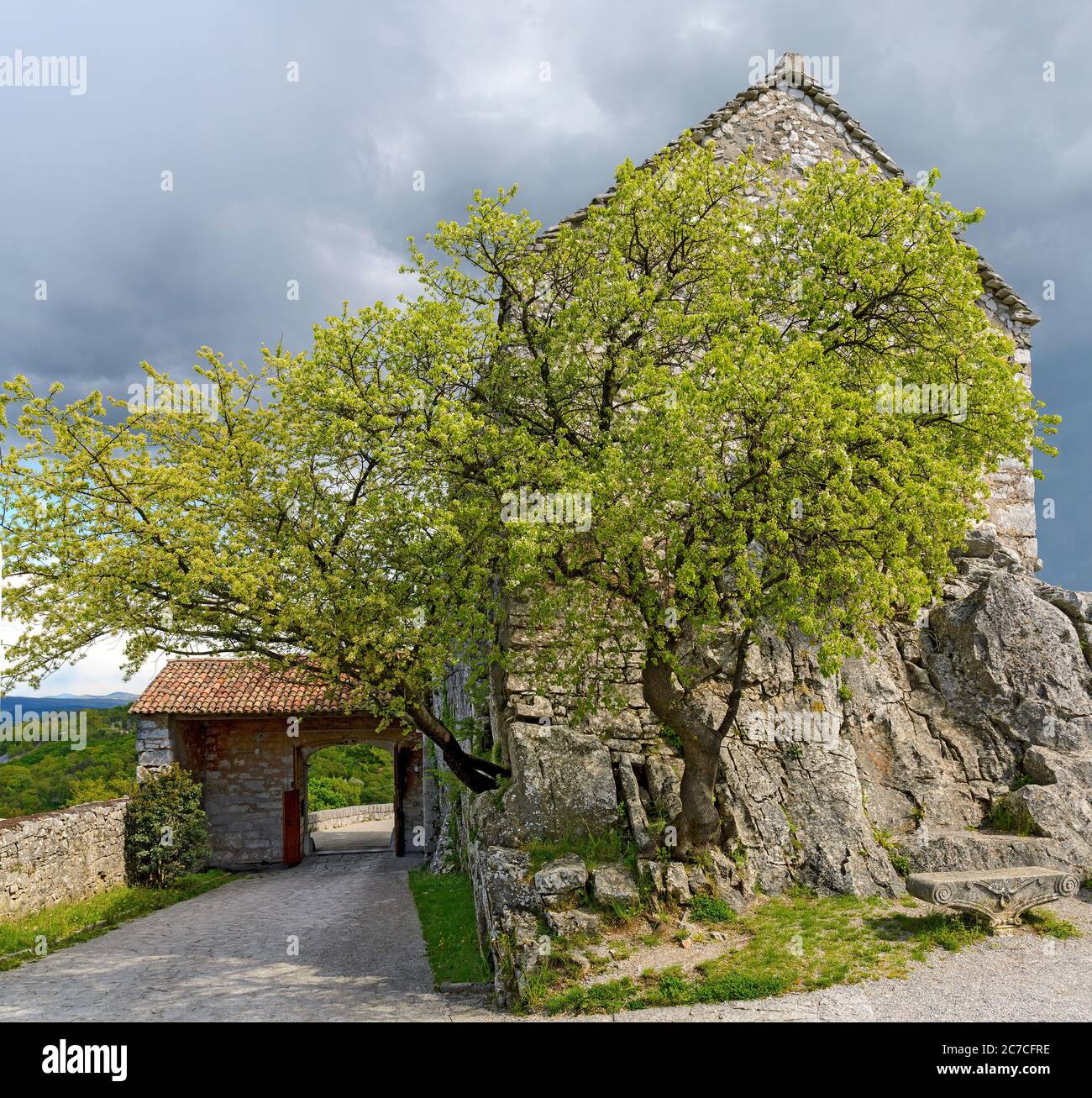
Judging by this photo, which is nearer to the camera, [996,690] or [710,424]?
[710,424]

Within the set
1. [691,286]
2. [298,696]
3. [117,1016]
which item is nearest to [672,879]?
[117,1016]

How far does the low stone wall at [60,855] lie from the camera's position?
14.1 metres

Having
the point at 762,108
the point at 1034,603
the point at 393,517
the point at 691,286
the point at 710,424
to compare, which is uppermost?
the point at 762,108

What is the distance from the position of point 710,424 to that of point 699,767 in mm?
4750

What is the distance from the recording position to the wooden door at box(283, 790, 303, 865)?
76.6ft

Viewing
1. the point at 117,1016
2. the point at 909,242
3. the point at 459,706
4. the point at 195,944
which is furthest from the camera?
the point at 459,706

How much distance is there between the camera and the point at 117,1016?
9.46 metres

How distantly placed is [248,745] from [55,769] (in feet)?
45.1

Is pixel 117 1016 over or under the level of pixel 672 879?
under

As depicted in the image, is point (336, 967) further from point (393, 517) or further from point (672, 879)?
point (393, 517)

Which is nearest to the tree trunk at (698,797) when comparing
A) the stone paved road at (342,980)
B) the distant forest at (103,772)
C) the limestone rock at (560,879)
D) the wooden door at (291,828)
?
the limestone rock at (560,879)

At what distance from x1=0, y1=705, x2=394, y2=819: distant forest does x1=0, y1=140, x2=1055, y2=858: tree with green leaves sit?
11.1m
